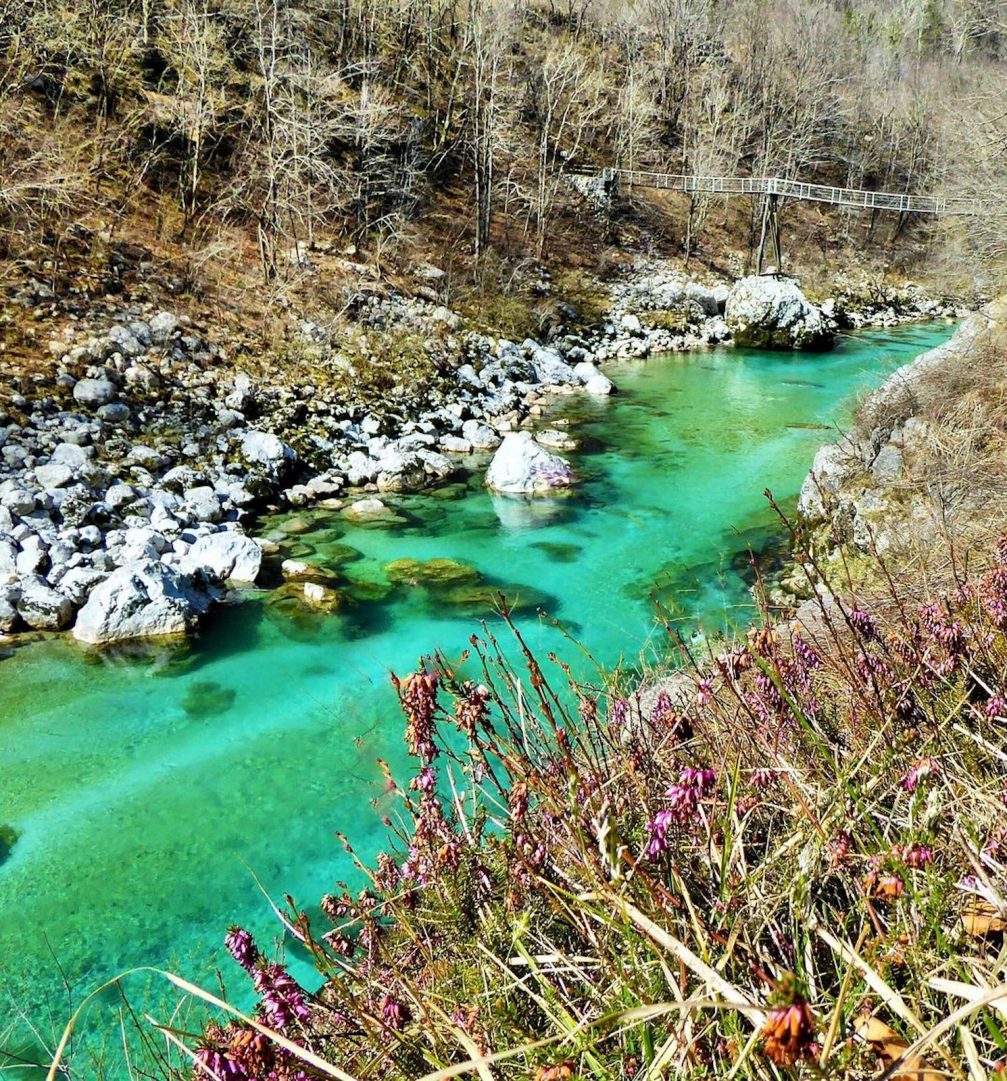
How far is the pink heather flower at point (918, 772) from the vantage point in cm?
137

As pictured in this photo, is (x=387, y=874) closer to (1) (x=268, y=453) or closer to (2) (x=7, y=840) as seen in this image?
(2) (x=7, y=840)

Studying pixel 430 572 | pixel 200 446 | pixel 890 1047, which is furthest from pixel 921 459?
pixel 200 446

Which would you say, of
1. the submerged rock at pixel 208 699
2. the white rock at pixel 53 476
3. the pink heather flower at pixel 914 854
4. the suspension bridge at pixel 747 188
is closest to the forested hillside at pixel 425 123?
the suspension bridge at pixel 747 188

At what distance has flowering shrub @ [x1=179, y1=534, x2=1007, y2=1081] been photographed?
3.66ft

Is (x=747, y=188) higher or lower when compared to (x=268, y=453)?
higher

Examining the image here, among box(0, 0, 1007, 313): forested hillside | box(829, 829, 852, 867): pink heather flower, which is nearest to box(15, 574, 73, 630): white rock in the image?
box(829, 829, 852, 867): pink heather flower

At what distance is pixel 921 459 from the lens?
7.95m

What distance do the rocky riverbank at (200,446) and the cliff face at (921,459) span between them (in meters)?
3.93

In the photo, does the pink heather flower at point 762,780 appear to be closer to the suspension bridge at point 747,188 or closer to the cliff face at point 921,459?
the cliff face at point 921,459

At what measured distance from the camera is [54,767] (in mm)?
5629

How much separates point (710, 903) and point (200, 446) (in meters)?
10.5

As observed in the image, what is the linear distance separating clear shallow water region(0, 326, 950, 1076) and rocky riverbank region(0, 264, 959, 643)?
→ 1.81 feet

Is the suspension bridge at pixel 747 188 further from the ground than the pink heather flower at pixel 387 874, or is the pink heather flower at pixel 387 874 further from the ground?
the suspension bridge at pixel 747 188

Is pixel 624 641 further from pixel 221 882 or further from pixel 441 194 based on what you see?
pixel 441 194
